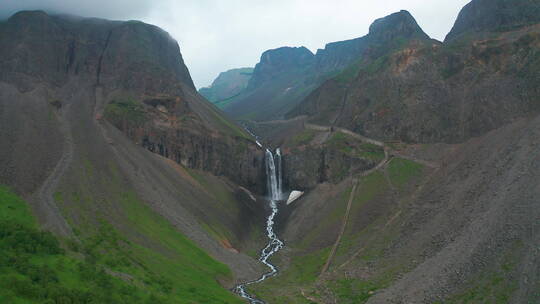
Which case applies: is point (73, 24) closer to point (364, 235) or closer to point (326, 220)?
point (326, 220)

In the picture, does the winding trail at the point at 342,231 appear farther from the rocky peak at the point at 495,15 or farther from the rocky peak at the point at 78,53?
the rocky peak at the point at 495,15

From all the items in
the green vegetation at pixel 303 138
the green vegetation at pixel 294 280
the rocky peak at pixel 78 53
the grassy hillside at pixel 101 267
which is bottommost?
the green vegetation at pixel 294 280

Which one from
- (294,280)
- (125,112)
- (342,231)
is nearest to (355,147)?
(342,231)

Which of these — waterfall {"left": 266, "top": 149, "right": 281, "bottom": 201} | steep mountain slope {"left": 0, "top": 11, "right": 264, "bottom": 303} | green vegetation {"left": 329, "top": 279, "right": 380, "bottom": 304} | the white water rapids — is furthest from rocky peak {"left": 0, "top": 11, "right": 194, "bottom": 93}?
green vegetation {"left": 329, "top": 279, "right": 380, "bottom": 304}

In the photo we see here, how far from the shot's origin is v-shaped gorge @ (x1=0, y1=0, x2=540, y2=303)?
51.6 m

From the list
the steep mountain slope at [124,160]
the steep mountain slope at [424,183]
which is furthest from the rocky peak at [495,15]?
the steep mountain slope at [124,160]

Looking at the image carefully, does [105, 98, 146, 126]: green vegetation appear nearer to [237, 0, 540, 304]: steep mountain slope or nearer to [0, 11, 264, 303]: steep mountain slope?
[0, 11, 264, 303]: steep mountain slope

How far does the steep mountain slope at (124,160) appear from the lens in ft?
196

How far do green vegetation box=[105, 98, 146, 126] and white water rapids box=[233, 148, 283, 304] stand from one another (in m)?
34.3

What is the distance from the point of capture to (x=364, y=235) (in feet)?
252

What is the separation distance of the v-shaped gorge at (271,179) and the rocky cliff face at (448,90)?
413 millimetres

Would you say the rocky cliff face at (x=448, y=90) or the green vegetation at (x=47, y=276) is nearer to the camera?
the green vegetation at (x=47, y=276)

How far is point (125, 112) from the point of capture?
4387 inches

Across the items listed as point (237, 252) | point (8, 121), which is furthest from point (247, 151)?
point (8, 121)
